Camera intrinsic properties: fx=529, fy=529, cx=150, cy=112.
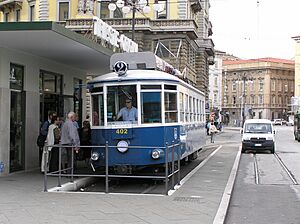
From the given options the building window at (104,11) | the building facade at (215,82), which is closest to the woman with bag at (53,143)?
the building window at (104,11)

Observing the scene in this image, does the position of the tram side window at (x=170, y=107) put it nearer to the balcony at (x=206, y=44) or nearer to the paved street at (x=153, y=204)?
the paved street at (x=153, y=204)

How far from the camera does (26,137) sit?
15.9 m

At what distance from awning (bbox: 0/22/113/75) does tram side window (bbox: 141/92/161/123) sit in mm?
2396

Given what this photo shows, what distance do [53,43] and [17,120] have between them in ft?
9.06

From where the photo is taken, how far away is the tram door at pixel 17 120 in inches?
595

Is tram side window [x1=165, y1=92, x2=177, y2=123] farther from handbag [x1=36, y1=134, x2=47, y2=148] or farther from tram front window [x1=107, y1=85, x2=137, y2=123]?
handbag [x1=36, y1=134, x2=47, y2=148]

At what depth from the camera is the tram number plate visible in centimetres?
1338

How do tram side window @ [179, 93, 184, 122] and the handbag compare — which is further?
the handbag

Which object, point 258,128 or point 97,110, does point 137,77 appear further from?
point 258,128

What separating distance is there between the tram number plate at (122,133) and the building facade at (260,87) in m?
114

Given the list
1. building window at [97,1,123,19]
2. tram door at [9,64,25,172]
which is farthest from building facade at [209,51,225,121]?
tram door at [9,64,25,172]

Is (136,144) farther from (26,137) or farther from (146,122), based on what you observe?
(26,137)

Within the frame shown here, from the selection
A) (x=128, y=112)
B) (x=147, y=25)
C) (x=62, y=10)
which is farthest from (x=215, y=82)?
(x=128, y=112)

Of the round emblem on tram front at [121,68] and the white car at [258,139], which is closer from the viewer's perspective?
the round emblem on tram front at [121,68]
